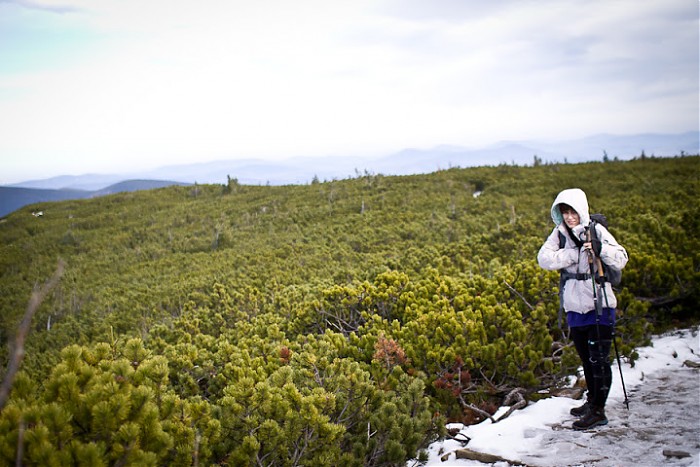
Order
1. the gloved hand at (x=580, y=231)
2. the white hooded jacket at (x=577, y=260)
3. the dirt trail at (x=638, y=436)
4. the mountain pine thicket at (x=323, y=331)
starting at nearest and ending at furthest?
the mountain pine thicket at (x=323, y=331) → the dirt trail at (x=638, y=436) → the white hooded jacket at (x=577, y=260) → the gloved hand at (x=580, y=231)

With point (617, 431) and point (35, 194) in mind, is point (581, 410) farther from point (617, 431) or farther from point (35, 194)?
point (35, 194)

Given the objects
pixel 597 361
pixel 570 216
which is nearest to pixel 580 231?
pixel 570 216

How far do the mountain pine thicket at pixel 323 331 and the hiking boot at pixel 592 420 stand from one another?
0.88m

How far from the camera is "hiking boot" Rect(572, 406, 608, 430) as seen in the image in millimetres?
3889

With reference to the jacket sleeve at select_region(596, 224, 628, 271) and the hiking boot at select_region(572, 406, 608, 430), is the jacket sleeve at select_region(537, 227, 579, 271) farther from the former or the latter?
the hiking boot at select_region(572, 406, 608, 430)

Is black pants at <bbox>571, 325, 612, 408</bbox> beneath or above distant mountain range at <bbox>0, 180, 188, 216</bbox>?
beneath

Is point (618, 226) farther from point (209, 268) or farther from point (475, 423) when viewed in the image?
point (209, 268)

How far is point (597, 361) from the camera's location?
3.83m

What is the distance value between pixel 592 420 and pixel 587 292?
1.17 m

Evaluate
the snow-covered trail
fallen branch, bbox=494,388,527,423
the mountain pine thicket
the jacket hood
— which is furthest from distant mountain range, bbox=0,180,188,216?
the jacket hood

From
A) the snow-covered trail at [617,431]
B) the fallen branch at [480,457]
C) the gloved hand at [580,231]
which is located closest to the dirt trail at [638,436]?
the snow-covered trail at [617,431]

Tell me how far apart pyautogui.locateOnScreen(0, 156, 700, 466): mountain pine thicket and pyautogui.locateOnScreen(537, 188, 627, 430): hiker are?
3.05 feet

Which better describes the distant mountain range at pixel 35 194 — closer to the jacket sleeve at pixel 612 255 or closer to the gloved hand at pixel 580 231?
the gloved hand at pixel 580 231

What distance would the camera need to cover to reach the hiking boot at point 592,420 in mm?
3889
